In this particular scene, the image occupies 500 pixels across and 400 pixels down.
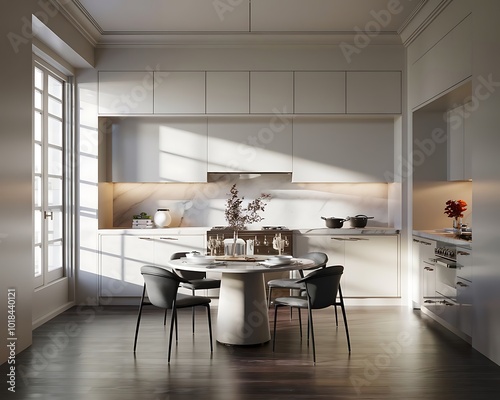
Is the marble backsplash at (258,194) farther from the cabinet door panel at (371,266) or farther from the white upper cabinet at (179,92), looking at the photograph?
the white upper cabinet at (179,92)

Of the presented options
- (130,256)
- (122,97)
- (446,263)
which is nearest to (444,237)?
(446,263)

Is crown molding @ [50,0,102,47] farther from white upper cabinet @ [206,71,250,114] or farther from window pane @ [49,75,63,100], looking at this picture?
white upper cabinet @ [206,71,250,114]

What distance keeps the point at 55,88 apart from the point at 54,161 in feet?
2.67

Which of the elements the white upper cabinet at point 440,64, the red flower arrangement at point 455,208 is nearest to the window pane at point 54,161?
the white upper cabinet at point 440,64

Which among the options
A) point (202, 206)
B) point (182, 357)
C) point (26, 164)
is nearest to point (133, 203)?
point (202, 206)

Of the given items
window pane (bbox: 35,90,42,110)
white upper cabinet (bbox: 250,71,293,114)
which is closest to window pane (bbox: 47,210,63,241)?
window pane (bbox: 35,90,42,110)

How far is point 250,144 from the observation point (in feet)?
21.9

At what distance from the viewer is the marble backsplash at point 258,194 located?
7035mm

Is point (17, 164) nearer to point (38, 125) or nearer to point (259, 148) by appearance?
point (38, 125)

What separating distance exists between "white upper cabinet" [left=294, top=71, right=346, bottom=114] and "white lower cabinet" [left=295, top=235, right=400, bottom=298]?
4.86ft

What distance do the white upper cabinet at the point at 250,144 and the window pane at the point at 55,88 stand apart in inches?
67.5

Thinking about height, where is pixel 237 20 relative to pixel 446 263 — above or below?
above

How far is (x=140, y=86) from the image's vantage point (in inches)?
257

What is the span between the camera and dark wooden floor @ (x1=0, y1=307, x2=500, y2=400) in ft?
11.7
